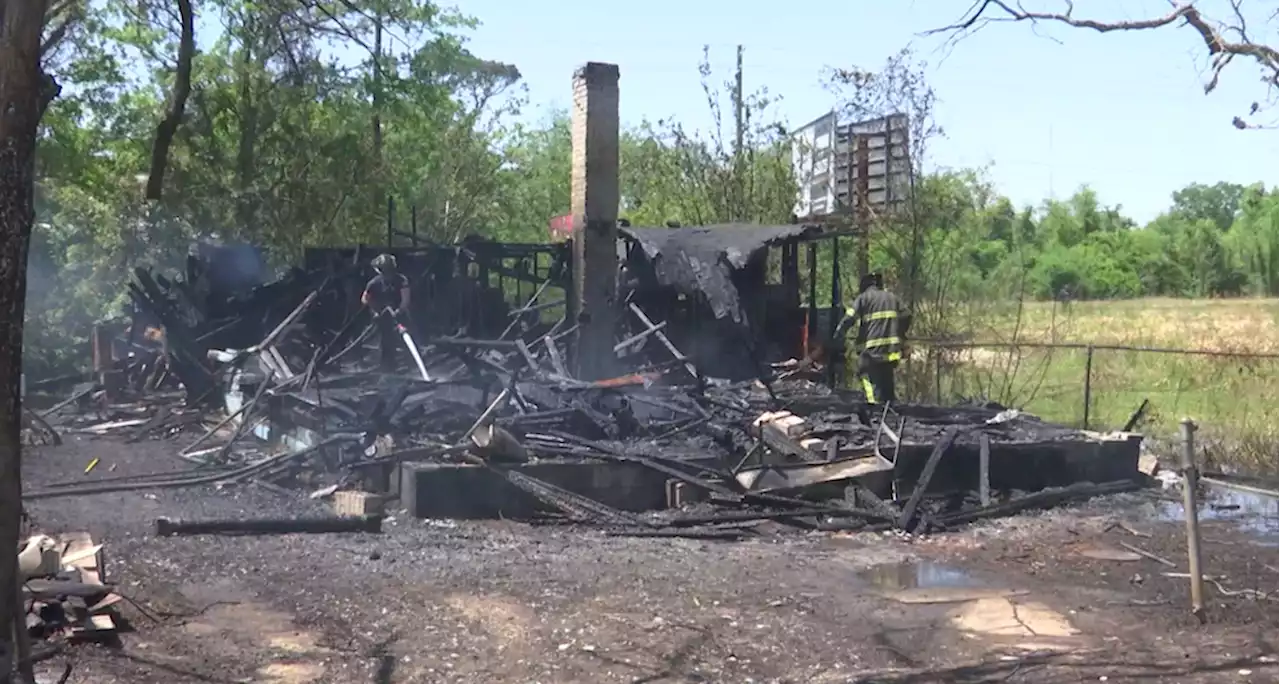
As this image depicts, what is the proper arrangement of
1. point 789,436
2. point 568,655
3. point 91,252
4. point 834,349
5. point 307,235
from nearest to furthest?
point 568,655, point 789,436, point 834,349, point 307,235, point 91,252

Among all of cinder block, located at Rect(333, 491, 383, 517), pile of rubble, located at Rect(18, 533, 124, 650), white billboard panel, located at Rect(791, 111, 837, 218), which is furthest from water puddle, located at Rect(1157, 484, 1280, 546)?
white billboard panel, located at Rect(791, 111, 837, 218)

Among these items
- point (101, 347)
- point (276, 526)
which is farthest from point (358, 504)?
point (101, 347)

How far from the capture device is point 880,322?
49.1 feet

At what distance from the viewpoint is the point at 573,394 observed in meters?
13.0

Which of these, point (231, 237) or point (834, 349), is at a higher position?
point (231, 237)

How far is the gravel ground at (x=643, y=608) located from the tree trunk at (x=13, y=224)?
1.52 m

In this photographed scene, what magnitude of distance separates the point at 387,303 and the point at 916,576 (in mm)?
8351

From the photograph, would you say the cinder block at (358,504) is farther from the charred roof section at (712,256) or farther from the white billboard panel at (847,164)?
the white billboard panel at (847,164)

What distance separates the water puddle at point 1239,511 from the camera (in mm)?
10625

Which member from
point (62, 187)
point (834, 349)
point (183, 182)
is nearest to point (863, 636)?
point (834, 349)

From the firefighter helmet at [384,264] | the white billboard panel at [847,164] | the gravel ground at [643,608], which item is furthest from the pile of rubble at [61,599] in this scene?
the white billboard panel at [847,164]

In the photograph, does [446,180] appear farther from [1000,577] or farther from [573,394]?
[1000,577]

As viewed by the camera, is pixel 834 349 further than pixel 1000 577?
Yes

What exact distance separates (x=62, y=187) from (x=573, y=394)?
2168cm
